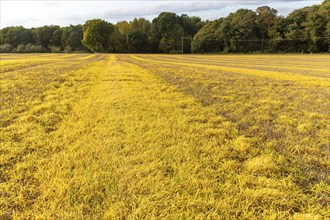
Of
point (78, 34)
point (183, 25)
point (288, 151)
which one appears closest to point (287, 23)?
point (183, 25)

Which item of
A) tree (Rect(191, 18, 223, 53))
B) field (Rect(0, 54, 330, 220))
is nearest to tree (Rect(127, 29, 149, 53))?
tree (Rect(191, 18, 223, 53))

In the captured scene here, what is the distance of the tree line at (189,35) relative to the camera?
2616 inches

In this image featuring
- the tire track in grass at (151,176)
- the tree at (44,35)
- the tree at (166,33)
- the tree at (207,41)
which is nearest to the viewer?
the tire track in grass at (151,176)

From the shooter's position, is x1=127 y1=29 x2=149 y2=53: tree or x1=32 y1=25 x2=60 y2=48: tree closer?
x1=127 y1=29 x2=149 y2=53: tree

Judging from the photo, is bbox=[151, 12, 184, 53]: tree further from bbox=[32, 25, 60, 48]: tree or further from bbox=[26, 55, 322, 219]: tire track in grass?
bbox=[26, 55, 322, 219]: tire track in grass

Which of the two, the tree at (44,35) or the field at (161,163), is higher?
the tree at (44,35)

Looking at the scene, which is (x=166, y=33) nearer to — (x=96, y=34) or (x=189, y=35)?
(x=189, y=35)

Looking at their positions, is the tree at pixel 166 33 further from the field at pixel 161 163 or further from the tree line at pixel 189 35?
the field at pixel 161 163

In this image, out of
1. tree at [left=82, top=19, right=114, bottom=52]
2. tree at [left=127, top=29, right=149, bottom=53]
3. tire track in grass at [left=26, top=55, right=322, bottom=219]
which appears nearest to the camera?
tire track in grass at [left=26, top=55, right=322, bottom=219]

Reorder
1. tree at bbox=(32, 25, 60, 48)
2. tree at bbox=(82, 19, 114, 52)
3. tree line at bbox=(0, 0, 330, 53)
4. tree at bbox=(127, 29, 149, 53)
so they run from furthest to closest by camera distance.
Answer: tree at bbox=(32, 25, 60, 48) < tree at bbox=(127, 29, 149, 53) < tree at bbox=(82, 19, 114, 52) < tree line at bbox=(0, 0, 330, 53)

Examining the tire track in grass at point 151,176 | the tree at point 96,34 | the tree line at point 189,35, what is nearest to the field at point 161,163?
the tire track in grass at point 151,176

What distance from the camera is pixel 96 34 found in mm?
75000

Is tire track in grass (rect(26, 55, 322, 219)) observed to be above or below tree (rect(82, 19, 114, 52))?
below

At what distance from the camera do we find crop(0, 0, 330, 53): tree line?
218ft
